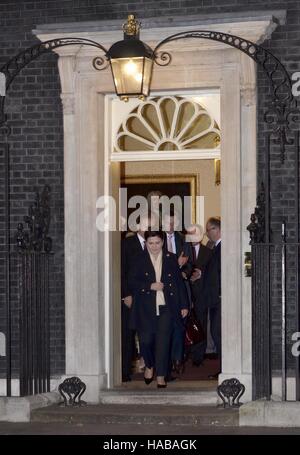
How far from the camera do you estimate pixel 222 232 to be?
14305mm

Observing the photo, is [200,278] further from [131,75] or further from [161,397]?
[131,75]

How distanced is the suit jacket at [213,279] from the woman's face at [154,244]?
781mm

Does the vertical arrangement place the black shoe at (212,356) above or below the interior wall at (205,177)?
below

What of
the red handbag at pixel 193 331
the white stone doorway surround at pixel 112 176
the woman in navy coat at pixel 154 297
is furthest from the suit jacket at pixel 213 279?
the white stone doorway surround at pixel 112 176

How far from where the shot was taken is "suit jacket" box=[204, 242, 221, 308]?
50.9 feet

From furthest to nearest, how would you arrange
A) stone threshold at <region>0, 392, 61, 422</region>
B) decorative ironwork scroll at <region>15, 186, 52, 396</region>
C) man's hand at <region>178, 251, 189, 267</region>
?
man's hand at <region>178, 251, 189, 267</region>
decorative ironwork scroll at <region>15, 186, 52, 396</region>
stone threshold at <region>0, 392, 61, 422</region>

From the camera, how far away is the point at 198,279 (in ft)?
52.9

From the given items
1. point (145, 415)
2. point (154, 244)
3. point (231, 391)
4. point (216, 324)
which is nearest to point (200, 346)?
point (216, 324)

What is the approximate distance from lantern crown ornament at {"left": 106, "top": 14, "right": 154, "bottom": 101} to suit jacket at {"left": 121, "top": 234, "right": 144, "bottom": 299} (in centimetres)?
277

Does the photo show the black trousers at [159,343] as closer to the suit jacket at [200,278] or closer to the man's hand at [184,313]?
the man's hand at [184,313]

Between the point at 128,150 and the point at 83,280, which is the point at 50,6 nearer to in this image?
the point at 128,150

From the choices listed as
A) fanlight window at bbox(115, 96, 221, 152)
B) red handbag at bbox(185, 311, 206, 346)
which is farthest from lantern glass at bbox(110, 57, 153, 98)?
red handbag at bbox(185, 311, 206, 346)

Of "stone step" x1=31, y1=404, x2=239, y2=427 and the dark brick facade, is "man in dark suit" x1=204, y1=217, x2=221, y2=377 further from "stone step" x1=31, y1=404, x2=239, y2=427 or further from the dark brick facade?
the dark brick facade

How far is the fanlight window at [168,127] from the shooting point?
14898 mm
